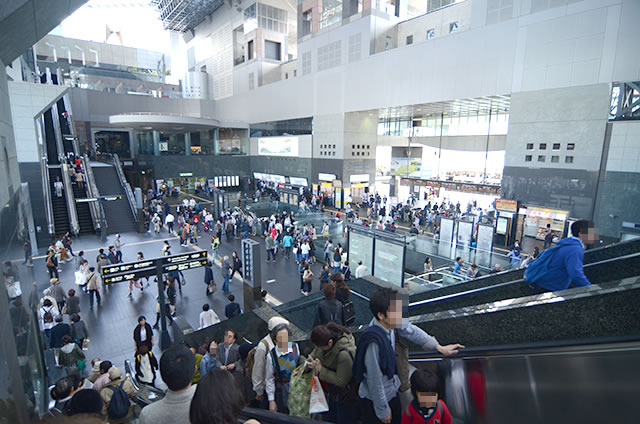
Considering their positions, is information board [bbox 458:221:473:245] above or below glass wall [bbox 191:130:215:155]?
below

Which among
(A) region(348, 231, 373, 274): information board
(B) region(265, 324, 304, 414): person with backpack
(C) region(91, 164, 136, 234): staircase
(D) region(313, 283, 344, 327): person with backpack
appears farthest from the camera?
(C) region(91, 164, 136, 234): staircase

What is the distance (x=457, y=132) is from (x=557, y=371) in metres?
33.9

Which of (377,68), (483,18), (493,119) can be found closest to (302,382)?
(483,18)

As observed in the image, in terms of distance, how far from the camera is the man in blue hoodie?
303 cm

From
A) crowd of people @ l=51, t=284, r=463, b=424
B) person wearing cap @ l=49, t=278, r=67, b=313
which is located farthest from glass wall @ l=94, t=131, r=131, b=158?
crowd of people @ l=51, t=284, r=463, b=424

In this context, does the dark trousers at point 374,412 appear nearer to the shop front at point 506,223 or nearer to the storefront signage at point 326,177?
the shop front at point 506,223

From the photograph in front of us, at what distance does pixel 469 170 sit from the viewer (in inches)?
1277

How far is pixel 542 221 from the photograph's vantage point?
16.2 meters

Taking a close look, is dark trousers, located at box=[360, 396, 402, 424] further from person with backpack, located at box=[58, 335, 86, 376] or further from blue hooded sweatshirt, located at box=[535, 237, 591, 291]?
person with backpack, located at box=[58, 335, 86, 376]

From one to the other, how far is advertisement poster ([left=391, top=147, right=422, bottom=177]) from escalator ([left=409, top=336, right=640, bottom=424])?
36327mm

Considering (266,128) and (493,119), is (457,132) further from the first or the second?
(266,128)

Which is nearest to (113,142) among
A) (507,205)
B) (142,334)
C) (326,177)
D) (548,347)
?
(326,177)

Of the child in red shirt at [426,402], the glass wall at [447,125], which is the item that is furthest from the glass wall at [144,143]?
the child in red shirt at [426,402]

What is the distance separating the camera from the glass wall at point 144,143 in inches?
1368
